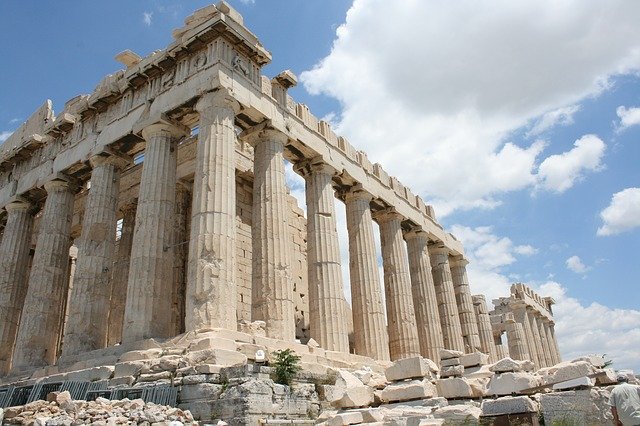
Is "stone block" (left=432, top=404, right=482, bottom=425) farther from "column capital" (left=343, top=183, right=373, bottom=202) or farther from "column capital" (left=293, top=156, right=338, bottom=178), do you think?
"column capital" (left=343, top=183, right=373, bottom=202)

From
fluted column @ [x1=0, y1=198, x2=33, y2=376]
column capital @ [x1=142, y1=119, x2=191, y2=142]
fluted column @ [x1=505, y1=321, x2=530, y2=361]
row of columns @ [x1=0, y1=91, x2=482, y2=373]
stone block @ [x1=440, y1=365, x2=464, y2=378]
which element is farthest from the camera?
fluted column @ [x1=505, y1=321, x2=530, y2=361]

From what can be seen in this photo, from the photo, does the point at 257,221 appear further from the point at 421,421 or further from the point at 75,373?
the point at 421,421

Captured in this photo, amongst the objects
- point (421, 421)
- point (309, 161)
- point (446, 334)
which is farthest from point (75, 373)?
point (446, 334)

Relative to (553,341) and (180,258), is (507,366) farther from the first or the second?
(553,341)

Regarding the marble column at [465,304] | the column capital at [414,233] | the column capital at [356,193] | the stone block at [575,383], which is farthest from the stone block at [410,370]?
the marble column at [465,304]

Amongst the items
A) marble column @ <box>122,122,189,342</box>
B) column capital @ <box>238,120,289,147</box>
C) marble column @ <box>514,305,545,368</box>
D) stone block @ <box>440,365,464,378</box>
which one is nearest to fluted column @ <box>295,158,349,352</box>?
column capital @ <box>238,120,289,147</box>

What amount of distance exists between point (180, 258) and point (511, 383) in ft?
47.2

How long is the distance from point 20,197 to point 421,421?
68.9 feet

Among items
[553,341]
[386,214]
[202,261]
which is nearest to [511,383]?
[202,261]

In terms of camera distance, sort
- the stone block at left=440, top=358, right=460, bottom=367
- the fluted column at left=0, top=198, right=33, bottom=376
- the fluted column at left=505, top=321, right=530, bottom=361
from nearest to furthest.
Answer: the stone block at left=440, top=358, right=460, bottom=367 → the fluted column at left=0, top=198, right=33, bottom=376 → the fluted column at left=505, top=321, right=530, bottom=361

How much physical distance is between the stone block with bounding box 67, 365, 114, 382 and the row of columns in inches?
62.5

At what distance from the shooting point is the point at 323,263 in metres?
19.2

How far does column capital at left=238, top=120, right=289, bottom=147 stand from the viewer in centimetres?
1870

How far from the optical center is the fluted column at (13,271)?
850 inches
